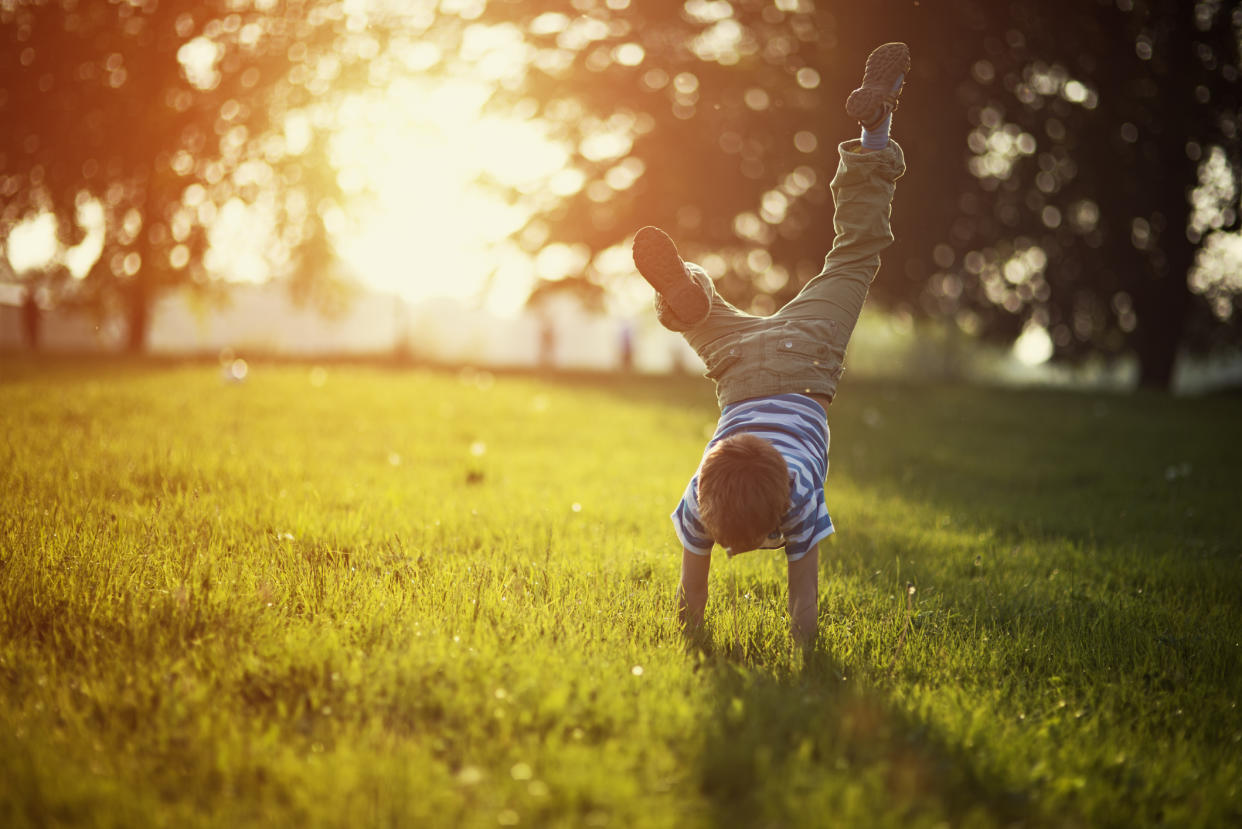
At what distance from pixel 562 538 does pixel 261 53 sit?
15.5 meters

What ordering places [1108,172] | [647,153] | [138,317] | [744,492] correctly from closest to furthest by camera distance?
1. [744,492]
2. [1108,172]
3. [647,153]
4. [138,317]

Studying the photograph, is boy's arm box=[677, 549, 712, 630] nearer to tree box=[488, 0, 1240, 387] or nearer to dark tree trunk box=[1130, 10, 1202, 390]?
tree box=[488, 0, 1240, 387]

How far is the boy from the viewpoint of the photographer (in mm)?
2928

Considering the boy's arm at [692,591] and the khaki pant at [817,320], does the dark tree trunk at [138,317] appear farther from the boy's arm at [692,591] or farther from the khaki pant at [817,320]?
the boy's arm at [692,591]

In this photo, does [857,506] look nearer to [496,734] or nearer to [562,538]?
[562,538]

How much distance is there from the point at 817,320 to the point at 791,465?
0.81 meters

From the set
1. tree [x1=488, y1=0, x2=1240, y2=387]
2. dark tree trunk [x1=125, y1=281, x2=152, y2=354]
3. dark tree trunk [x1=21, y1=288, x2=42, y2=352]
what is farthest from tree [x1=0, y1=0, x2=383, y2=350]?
tree [x1=488, y1=0, x2=1240, y2=387]

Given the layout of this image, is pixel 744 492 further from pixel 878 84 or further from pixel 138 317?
pixel 138 317

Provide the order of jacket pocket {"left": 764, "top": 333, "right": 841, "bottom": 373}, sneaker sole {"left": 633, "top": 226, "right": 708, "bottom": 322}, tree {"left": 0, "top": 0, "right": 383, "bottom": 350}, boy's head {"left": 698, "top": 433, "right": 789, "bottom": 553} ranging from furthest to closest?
1. tree {"left": 0, "top": 0, "right": 383, "bottom": 350}
2. jacket pocket {"left": 764, "top": 333, "right": 841, "bottom": 373}
3. sneaker sole {"left": 633, "top": 226, "right": 708, "bottom": 322}
4. boy's head {"left": 698, "top": 433, "right": 789, "bottom": 553}

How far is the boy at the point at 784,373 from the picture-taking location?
2.93 metres

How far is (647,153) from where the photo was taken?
16922mm

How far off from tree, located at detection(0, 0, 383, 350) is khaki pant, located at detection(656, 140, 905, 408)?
1321 centimetres

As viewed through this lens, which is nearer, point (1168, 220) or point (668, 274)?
point (668, 274)

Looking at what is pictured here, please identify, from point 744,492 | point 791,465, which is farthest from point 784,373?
point 744,492
